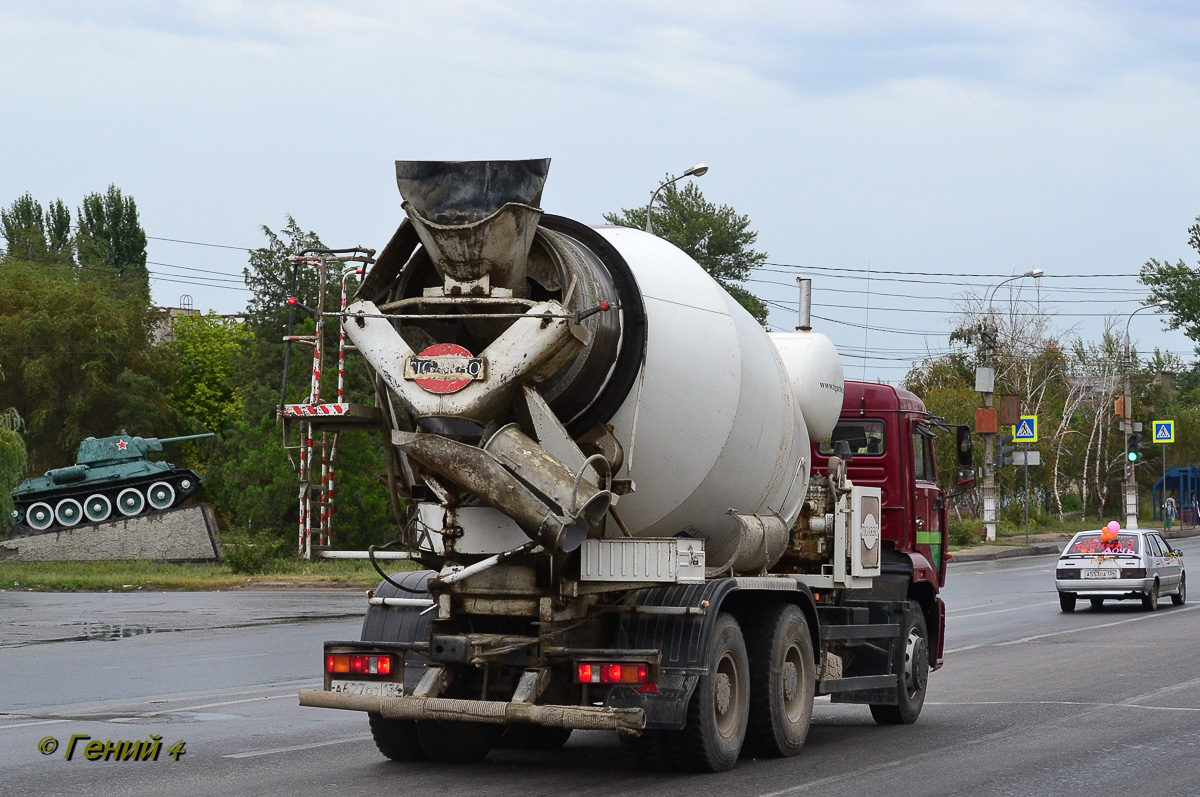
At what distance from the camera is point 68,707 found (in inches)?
482

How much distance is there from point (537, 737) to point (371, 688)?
203 cm

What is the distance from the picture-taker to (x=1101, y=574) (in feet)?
83.3

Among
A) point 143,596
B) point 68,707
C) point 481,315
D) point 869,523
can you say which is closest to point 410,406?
point 481,315

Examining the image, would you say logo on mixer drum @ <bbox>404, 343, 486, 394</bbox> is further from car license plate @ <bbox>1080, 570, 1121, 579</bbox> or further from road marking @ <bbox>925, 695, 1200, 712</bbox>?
car license plate @ <bbox>1080, 570, 1121, 579</bbox>

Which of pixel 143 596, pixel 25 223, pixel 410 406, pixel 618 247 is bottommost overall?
pixel 143 596

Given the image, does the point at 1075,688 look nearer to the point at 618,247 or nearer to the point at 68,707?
the point at 618,247

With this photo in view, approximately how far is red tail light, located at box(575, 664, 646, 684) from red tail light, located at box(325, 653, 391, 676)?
1.23 m

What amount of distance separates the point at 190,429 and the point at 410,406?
5885 cm

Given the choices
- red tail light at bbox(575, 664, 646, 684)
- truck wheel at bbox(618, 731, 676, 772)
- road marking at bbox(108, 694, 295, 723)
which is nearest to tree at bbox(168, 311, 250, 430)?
road marking at bbox(108, 694, 295, 723)

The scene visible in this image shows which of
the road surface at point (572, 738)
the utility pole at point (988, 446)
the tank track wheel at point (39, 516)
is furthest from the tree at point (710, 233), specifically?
the road surface at point (572, 738)

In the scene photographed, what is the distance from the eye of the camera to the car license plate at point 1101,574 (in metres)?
25.4

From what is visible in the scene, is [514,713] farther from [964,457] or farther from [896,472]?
[964,457]

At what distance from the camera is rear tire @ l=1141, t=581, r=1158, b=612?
2566 cm

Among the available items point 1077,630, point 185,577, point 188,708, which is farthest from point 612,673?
point 185,577
